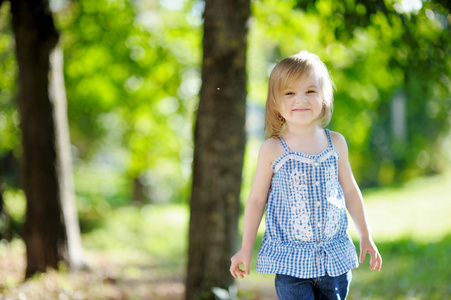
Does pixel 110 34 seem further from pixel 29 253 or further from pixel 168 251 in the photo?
pixel 168 251

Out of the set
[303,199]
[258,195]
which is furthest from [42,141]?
[303,199]

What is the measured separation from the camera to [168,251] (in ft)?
39.8

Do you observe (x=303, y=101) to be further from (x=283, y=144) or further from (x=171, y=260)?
(x=171, y=260)

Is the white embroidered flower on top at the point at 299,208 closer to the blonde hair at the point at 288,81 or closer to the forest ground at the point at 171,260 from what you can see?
the blonde hair at the point at 288,81

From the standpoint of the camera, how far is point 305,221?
8.02 feet

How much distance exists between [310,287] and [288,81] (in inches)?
39.9

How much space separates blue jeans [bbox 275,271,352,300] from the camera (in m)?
2.46

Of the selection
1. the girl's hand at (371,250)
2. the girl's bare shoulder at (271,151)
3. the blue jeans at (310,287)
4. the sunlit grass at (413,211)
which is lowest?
the sunlit grass at (413,211)

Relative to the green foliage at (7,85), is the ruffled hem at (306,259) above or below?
below

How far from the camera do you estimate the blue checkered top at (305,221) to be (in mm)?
2418

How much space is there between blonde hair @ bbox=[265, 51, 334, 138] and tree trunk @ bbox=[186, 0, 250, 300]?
1.75m

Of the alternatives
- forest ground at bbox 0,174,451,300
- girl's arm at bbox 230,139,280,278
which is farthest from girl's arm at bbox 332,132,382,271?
forest ground at bbox 0,174,451,300

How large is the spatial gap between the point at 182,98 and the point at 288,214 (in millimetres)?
9066

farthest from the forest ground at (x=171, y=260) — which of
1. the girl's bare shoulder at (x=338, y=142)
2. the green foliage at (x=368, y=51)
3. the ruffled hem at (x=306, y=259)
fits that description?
the girl's bare shoulder at (x=338, y=142)
